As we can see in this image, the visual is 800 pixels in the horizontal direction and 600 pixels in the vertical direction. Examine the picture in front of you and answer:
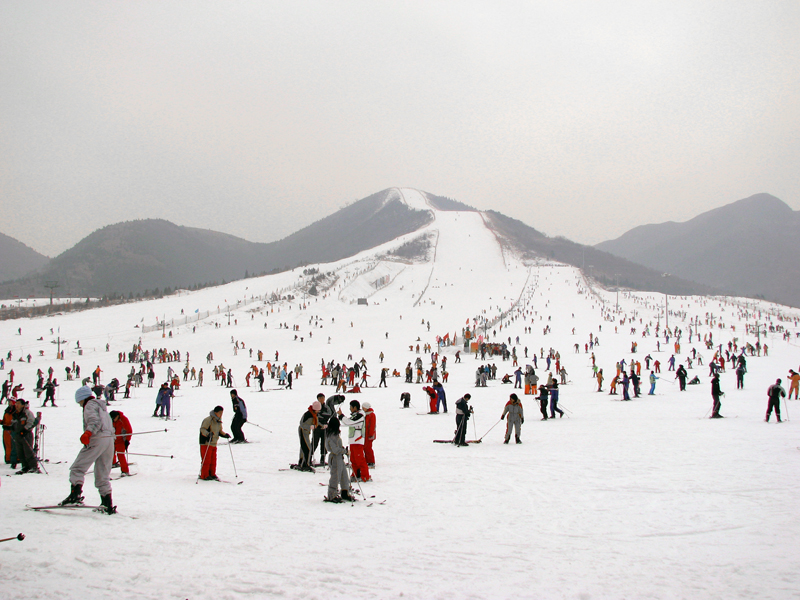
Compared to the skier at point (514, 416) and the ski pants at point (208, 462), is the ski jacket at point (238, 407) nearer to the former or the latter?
the ski pants at point (208, 462)

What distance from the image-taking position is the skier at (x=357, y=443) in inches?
311

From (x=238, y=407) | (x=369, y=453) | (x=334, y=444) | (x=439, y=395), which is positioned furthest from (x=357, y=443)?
(x=439, y=395)

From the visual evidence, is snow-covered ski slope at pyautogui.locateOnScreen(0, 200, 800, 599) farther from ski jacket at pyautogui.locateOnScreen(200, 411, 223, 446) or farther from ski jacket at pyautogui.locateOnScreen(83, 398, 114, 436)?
ski jacket at pyautogui.locateOnScreen(83, 398, 114, 436)

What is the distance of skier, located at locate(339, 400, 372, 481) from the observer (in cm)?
791

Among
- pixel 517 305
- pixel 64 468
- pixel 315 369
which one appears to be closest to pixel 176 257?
pixel 517 305

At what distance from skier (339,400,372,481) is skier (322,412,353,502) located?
744 mm

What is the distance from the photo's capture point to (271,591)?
4305mm

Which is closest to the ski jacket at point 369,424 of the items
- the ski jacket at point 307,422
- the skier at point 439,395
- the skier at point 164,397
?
the ski jacket at point 307,422

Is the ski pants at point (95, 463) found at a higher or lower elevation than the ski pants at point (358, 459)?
higher

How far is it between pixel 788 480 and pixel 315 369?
26.2 meters

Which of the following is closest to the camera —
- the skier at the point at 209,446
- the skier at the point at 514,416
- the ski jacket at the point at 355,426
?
the ski jacket at the point at 355,426

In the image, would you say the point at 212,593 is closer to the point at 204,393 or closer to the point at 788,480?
the point at 788,480

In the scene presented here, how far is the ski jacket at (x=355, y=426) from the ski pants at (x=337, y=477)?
0.65 metres

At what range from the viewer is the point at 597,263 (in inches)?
5359
